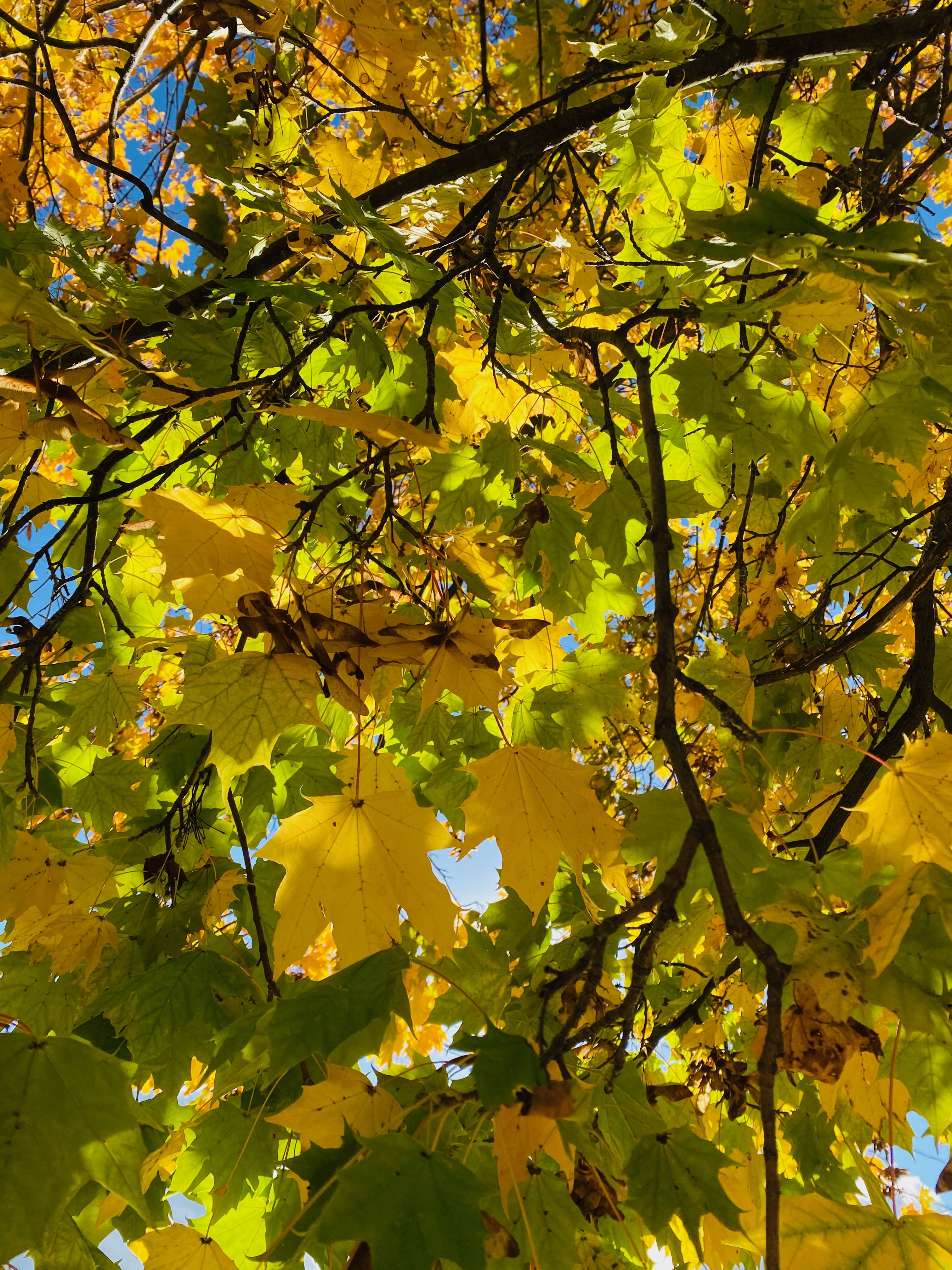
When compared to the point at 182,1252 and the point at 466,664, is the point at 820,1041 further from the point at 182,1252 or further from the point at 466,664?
the point at 182,1252

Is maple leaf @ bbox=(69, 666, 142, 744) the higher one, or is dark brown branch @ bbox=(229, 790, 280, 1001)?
maple leaf @ bbox=(69, 666, 142, 744)

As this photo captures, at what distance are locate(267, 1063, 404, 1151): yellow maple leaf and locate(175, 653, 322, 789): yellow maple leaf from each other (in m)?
0.54

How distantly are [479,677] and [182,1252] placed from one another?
1.33m

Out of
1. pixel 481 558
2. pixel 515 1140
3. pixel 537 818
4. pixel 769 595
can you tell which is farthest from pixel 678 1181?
pixel 769 595

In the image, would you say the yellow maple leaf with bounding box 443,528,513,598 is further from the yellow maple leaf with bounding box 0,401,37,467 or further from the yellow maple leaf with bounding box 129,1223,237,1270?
the yellow maple leaf with bounding box 129,1223,237,1270

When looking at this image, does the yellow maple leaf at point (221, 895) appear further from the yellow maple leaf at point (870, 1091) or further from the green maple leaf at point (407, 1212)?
the yellow maple leaf at point (870, 1091)

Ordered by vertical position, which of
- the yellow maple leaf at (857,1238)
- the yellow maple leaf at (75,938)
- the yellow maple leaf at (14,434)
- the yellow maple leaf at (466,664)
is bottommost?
the yellow maple leaf at (857,1238)

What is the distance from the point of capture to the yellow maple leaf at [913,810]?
1.15 metres

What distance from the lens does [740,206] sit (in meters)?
2.85

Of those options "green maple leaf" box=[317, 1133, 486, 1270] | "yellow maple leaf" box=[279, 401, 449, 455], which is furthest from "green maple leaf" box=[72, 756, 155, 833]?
"green maple leaf" box=[317, 1133, 486, 1270]

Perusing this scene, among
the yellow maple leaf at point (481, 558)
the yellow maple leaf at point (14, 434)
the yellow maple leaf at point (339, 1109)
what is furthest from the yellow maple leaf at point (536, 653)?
the yellow maple leaf at point (14, 434)

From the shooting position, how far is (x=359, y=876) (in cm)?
133

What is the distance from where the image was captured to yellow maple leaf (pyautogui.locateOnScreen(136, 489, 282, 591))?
1337 millimetres

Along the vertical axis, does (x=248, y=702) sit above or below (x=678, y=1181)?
above
